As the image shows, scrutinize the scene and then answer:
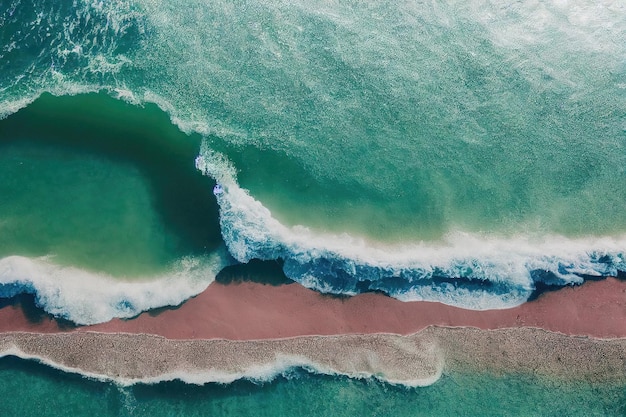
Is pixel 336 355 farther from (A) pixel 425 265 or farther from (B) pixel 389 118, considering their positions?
(B) pixel 389 118

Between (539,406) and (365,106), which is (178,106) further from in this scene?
(539,406)

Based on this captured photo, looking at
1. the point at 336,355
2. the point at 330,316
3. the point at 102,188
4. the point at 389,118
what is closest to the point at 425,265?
the point at 330,316

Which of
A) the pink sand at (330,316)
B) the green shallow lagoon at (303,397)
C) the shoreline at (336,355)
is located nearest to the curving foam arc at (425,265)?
the pink sand at (330,316)

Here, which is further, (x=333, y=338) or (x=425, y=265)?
(x=425, y=265)

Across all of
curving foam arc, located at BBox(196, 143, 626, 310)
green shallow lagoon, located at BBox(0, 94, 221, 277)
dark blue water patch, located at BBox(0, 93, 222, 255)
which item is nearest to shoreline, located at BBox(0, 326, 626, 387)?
curving foam arc, located at BBox(196, 143, 626, 310)

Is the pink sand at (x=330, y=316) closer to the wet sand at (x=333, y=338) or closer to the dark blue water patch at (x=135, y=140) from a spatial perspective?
the wet sand at (x=333, y=338)

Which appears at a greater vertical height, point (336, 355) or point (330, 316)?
point (330, 316)
